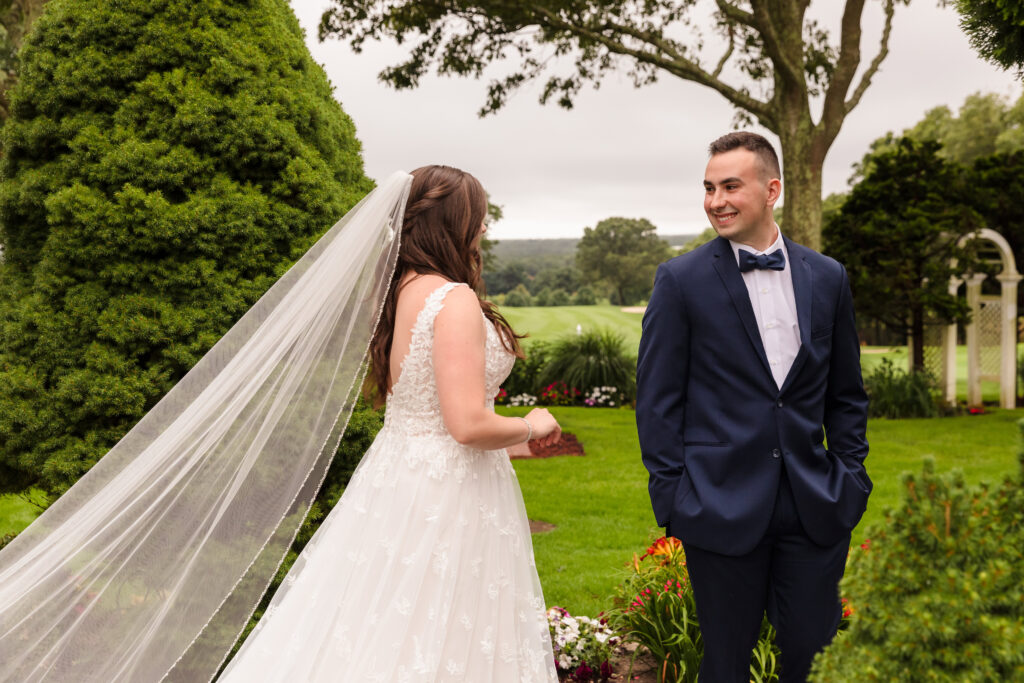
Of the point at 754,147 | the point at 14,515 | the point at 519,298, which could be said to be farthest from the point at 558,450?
the point at 519,298

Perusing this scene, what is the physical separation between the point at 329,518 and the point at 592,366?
1270cm

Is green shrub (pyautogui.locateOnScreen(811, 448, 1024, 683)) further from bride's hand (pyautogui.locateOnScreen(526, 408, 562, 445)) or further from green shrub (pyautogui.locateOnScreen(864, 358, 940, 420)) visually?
green shrub (pyautogui.locateOnScreen(864, 358, 940, 420))

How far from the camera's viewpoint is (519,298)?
110 feet

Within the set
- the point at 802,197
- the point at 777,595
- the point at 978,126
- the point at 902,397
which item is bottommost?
the point at 902,397

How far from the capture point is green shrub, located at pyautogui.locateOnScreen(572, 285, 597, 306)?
36.4m

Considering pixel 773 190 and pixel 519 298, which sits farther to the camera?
pixel 519 298

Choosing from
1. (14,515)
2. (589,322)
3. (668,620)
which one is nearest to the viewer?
(668,620)

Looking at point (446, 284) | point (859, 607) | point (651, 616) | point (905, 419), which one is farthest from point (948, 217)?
point (859, 607)

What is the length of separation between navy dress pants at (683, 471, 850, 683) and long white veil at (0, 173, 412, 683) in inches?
58.5

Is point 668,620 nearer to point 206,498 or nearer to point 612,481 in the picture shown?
point 206,498

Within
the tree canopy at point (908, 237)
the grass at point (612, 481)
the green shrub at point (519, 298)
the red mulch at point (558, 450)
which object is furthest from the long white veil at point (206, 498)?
the green shrub at point (519, 298)

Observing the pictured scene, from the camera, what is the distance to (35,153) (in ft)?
11.3

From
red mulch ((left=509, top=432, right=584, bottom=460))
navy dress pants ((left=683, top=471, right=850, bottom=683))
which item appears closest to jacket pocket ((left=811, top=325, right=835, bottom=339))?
navy dress pants ((left=683, top=471, right=850, bottom=683))

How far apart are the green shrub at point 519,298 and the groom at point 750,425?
29.4m
